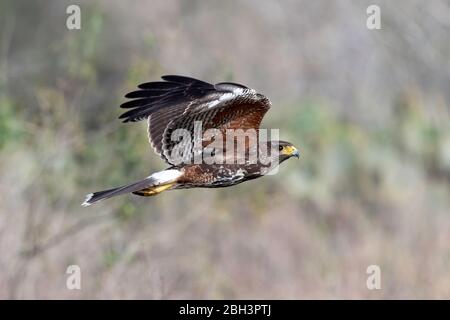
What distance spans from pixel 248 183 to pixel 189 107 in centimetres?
877

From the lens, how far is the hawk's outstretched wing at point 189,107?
8.72 meters

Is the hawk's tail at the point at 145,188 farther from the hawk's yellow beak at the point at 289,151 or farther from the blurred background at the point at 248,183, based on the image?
the blurred background at the point at 248,183

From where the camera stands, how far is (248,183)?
17.5 metres

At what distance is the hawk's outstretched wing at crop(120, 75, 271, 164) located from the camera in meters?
8.72

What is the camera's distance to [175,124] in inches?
349

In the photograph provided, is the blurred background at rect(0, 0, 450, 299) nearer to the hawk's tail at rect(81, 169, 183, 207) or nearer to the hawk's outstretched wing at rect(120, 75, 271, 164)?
the hawk's tail at rect(81, 169, 183, 207)

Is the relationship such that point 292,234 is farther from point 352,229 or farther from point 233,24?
point 233,24

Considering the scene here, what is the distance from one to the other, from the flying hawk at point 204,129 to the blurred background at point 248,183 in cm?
Answer: 153

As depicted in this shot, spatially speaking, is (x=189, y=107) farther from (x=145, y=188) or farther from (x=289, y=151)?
(x=289, y=151)

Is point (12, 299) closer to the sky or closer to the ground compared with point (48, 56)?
closer to the ground

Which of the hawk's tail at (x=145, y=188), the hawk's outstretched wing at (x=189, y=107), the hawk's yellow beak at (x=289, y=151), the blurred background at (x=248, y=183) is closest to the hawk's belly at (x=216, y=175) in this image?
the hawk's tail at (x=145, y=188)
